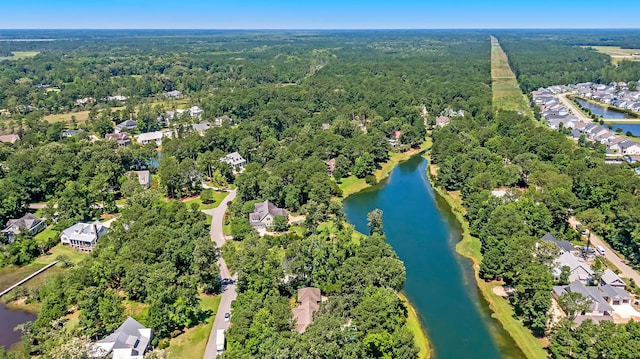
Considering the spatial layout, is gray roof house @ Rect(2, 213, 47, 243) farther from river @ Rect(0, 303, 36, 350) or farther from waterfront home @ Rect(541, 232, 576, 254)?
waterfront home @ Rect(541, 232, 576, 254)

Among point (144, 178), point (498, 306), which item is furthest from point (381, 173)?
point (498, 306)

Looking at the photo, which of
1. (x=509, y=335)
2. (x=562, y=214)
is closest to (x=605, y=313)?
(x=509, y=335)

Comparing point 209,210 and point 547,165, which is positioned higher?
point 547,165

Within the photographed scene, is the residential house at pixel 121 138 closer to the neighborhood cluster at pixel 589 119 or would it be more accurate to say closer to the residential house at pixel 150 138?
the residential house at pixel 150 138

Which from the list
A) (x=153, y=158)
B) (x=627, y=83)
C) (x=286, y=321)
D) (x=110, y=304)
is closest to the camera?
(x=286, y=321)

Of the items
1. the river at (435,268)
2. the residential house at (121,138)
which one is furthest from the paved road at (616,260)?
the residential house at (121,138)

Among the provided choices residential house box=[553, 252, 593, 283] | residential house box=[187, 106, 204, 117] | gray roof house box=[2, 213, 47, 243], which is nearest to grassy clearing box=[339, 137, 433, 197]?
residential house box=[553, 252, 593, 283]

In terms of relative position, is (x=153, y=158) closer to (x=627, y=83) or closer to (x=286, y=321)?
(x=286, y=321)

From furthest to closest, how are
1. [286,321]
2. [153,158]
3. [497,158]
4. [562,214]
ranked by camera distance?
[153,158]
[497,158]
[562,214]
[286,321]
